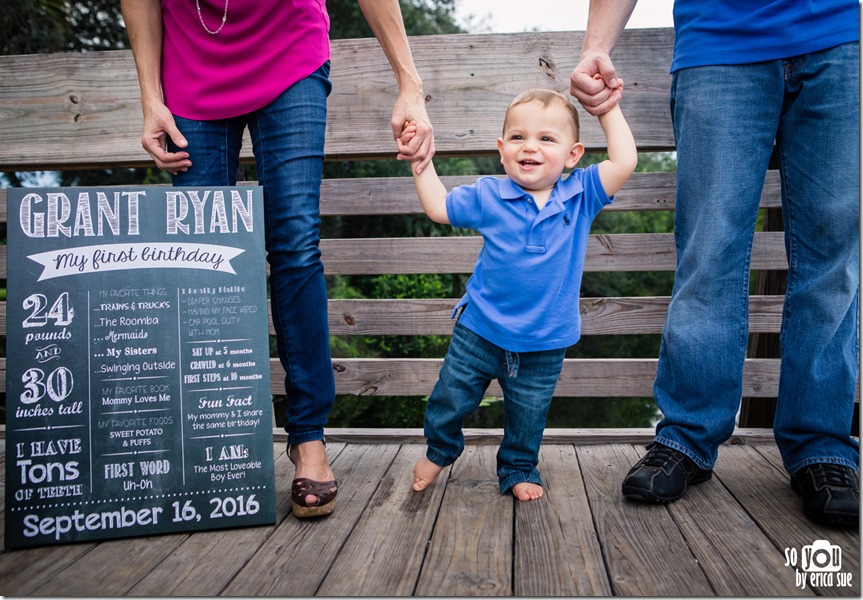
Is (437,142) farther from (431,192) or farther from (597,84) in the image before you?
(597,84)

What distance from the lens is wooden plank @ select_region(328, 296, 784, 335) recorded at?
2256 mm

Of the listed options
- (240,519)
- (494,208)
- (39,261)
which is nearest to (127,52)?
(39,261)

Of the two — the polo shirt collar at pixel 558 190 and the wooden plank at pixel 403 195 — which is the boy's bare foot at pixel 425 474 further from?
the wooden plank at pixel 403 195

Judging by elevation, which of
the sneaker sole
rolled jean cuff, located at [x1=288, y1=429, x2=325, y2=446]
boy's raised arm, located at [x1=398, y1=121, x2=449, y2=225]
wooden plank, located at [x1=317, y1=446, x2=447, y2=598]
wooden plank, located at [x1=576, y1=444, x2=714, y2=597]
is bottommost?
wooden plank, located at [x1=317, y1=446, x2=447, y2=598]

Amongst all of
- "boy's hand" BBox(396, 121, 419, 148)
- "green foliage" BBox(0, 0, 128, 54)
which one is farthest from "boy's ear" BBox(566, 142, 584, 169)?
"green foliage" BBox(0, 0, 128, 54)

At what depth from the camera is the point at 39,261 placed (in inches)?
60.2

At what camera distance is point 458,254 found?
2.34 metres

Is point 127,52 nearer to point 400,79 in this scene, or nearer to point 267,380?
point 400,79

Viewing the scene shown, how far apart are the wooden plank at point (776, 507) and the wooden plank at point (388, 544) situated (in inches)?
27.2

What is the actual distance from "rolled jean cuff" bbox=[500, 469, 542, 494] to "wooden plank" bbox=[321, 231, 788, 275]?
2.52 feet

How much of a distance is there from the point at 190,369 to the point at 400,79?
84 centimetres

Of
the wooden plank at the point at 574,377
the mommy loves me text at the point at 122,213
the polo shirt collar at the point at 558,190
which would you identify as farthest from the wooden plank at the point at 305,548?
the polo shirt collar at the point at 558,190

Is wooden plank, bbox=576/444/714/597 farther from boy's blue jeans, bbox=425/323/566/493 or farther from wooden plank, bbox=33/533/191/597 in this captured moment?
wooden plank, bbox=33/533/191/597

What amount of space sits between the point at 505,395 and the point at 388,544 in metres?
0.50
